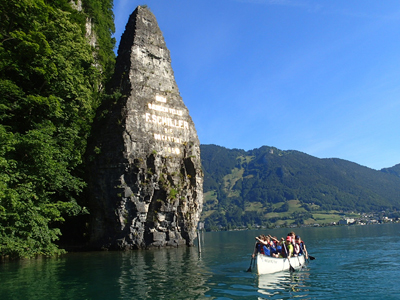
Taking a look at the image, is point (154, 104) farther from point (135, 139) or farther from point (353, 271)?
point (353, 271)

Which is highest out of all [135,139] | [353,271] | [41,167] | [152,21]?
[152,21]

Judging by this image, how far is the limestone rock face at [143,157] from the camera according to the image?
34375mm

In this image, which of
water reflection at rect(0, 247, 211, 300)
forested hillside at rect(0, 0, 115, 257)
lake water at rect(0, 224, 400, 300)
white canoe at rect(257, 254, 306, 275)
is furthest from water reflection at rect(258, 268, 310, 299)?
forested hillside at rect(0, 0, 115, 257)

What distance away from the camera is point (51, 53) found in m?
26.5

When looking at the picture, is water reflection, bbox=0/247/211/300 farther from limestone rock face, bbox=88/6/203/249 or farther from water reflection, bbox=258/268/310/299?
limestone rock face, bbox=88/6/203/249

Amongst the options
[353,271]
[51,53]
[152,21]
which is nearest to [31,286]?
[353,271]

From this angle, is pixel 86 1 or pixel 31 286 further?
pixel 86 1

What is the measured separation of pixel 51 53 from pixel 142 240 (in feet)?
67.7

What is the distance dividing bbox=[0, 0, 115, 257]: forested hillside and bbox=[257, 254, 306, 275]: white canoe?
47.3 feet

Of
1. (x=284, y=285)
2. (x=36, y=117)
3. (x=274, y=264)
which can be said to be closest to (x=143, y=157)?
(x=36, y=117)

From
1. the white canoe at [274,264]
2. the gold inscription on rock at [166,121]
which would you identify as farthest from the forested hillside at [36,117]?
the white canoe at [274,264]

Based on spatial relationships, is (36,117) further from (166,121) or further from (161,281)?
(161,281)

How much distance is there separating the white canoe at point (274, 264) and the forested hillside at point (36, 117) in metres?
14.4

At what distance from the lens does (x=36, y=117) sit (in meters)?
26.1
